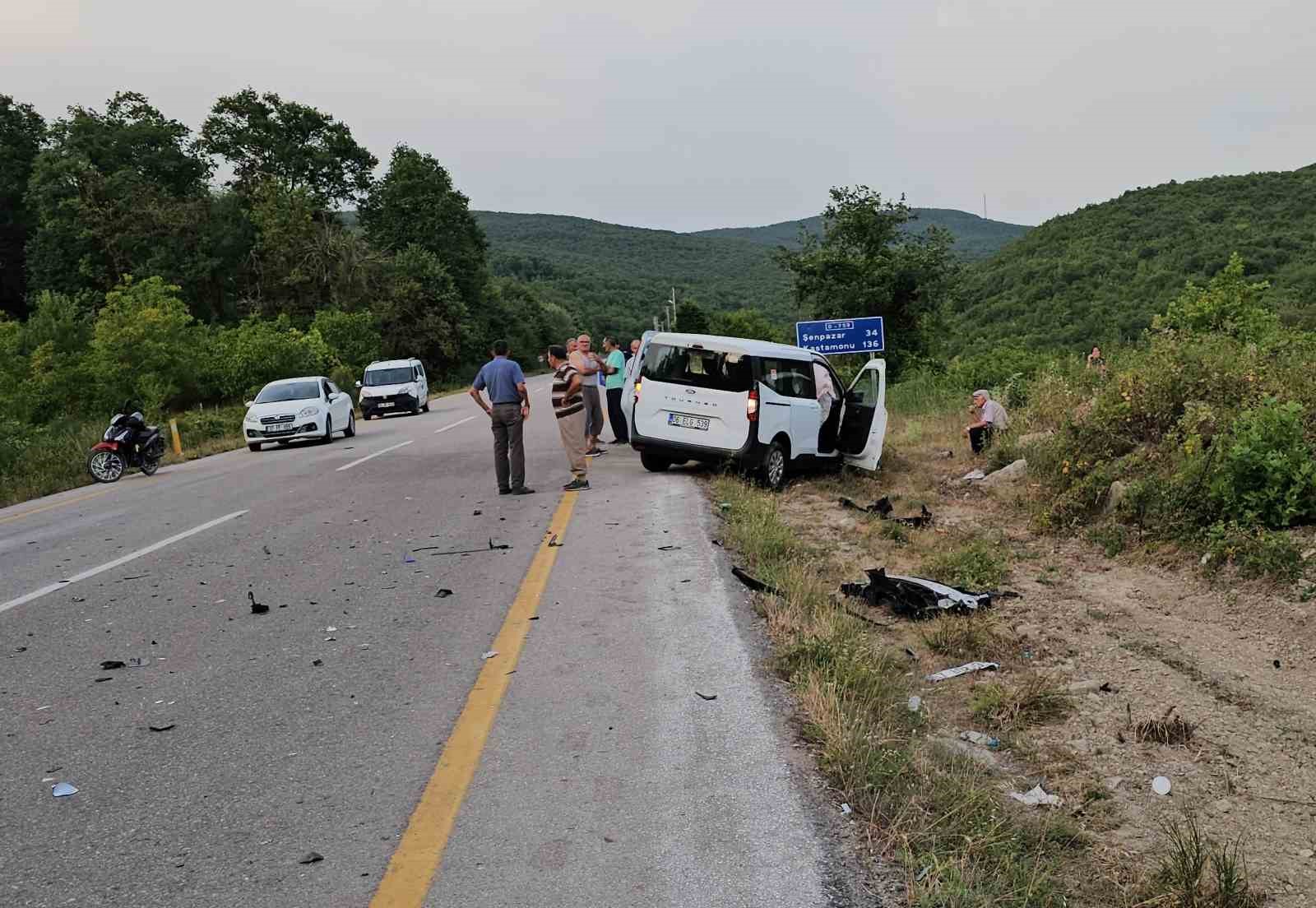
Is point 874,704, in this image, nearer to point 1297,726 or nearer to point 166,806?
point 1297,726

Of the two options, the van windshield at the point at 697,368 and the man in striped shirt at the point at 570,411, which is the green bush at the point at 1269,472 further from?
the man in striped shirt at the point at 570,411

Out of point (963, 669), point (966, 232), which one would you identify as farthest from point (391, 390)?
point (966, 232)

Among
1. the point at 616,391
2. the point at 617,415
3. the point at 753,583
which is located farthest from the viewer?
the point at 617,415

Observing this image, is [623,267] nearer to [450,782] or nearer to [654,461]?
[654,461]

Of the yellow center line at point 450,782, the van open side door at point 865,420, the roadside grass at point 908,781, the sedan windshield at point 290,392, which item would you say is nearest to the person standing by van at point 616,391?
the van open side door at point 865,420

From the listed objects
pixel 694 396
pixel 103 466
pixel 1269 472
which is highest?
pixel 694 396

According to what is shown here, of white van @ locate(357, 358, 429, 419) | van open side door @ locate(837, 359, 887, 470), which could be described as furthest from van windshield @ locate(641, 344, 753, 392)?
white van @ locate(357, 358, 429, 419)

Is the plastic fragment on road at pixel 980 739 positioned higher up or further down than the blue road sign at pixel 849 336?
further down

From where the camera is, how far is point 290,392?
72.6 feet

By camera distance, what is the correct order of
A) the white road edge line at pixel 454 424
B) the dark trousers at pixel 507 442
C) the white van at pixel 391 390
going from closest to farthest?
the dark trousers at pixel 507 442 < the white road edge line at pixel 454 424 < the white van at pixel 391 390

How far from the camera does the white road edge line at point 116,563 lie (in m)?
7.39

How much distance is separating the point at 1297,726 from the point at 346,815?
4.46 metres

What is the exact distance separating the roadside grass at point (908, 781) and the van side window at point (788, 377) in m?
6.47

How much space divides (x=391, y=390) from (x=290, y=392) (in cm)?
1067
